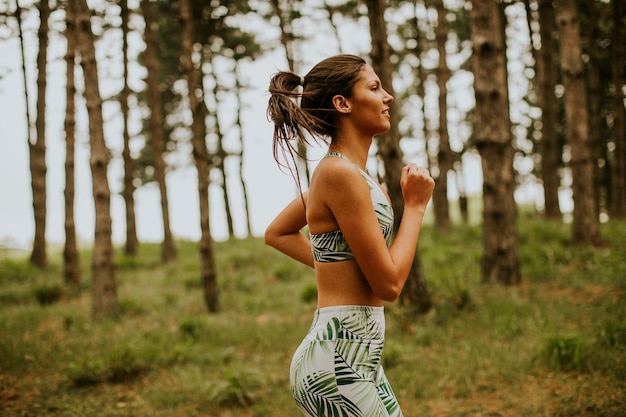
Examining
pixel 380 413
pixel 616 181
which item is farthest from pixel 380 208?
pixel 616 181

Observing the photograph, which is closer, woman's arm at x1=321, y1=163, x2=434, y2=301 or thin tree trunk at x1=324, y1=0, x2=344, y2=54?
woman's arm at x1=321, y1=163, x2=434, y2=301

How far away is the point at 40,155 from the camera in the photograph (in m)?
15.9

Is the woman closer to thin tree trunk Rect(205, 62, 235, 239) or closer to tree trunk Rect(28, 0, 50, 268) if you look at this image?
tree trunk Rect(28, 0, 50, 268)

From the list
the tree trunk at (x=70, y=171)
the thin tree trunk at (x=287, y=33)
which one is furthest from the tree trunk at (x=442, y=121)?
the tree trunk at (x=70, y=171)

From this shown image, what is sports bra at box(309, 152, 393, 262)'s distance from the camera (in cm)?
213

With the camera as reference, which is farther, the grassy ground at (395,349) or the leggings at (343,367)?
the grassy ground at (395,349)

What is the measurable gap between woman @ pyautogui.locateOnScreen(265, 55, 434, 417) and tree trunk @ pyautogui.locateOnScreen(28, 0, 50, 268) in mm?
15305

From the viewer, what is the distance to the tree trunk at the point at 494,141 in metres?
8.29

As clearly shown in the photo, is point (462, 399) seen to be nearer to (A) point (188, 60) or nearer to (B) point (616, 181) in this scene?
(A) point (188, 60)

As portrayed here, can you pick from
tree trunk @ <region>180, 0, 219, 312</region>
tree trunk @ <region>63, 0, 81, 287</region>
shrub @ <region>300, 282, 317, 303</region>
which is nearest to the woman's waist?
shrub @ <region>300, 282, 317, 303</region>

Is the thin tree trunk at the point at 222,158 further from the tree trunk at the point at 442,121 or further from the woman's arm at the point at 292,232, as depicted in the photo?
the woman's arm at the point at 292,232

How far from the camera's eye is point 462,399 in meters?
5.21

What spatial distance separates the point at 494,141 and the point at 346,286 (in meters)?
6.90

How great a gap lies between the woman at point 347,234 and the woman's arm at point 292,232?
379 mm
